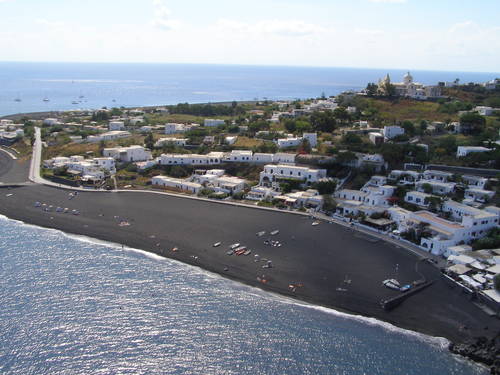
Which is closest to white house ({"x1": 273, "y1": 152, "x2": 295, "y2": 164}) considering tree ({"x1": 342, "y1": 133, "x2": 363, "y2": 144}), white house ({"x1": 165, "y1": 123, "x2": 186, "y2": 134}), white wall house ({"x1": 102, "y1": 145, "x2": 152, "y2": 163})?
tree ({"x1": 342, "y1": 133, "x2": 363, "y2": 144})

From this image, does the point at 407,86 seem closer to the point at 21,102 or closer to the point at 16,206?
the point at 16,206

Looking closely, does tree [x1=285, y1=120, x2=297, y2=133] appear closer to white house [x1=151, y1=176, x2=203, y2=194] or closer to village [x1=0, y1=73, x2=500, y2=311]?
village [x1=0, y1=73, x2=500, y2=311]

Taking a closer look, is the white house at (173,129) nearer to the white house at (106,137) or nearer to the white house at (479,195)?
the white house at (106,137)

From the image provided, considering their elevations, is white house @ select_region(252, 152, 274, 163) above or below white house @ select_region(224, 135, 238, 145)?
below

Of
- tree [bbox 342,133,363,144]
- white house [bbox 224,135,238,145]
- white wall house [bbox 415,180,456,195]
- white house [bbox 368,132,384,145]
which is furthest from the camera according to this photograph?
white house [bbox 224,135,238,145]

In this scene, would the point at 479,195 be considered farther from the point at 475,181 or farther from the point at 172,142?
the point at 172,142

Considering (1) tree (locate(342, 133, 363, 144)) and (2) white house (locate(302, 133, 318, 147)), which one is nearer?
(1) tree (locate(342, 133, 363, 144))

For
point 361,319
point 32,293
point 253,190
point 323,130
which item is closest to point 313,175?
point 253,190
